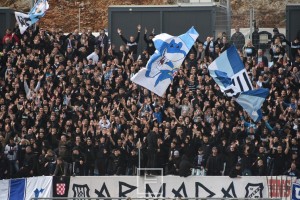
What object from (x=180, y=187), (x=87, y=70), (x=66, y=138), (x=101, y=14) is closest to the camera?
(x=180, y=187)

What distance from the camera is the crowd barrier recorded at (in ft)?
108

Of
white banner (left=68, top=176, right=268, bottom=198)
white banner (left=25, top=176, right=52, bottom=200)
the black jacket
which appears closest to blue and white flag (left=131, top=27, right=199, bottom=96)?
the black jacket

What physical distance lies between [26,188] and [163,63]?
17.5 feet

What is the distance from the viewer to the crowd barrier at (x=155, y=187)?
32938 millimetres

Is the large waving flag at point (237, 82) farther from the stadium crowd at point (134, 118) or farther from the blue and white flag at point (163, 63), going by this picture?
the blue and white flag at point (163, 63)

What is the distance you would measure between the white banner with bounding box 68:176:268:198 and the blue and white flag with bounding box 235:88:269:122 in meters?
2.00

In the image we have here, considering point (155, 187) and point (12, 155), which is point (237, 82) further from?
point (12, 155)

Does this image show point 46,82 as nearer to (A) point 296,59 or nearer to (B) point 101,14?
(A) point 296,59

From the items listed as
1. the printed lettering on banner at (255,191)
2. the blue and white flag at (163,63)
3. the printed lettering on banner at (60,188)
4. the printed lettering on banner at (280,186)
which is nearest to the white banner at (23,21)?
the blue and white flag at (163,63)

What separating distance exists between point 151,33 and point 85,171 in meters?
9.54

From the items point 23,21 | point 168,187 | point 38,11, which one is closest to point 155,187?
point 168,187

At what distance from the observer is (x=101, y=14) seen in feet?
200

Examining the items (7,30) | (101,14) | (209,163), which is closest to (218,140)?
(209,163)

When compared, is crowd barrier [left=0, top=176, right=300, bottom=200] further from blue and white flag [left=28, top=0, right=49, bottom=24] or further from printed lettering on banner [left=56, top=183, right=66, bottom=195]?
blue and white flag [left=28, top=0, right=49, bottom=24]
